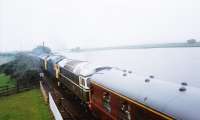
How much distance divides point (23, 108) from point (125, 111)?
18331 millimetres

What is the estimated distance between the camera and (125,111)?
10625 millimetres

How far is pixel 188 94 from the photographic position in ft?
25.7

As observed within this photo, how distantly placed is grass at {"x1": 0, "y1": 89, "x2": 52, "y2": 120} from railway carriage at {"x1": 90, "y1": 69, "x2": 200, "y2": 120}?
370 inches

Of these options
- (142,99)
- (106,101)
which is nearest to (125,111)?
(142,99)

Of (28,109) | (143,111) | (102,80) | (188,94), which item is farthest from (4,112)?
(188,94)

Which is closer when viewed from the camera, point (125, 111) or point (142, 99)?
point (142, 99)

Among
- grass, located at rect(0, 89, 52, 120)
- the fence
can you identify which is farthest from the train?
the fence

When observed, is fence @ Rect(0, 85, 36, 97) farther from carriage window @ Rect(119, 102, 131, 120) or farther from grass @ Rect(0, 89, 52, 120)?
carriage window @ Rect(119, 102, 131, 120)

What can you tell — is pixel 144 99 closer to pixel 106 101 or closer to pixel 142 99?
pixel 142 99

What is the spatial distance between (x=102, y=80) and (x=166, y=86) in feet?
17.8

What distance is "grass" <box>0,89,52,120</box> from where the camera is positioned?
22641 mm

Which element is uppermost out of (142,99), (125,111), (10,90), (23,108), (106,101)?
(142,99)

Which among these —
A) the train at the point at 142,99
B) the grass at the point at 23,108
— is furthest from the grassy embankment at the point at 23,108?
the train at the point at 142,99

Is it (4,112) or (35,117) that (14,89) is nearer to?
(4,112)
